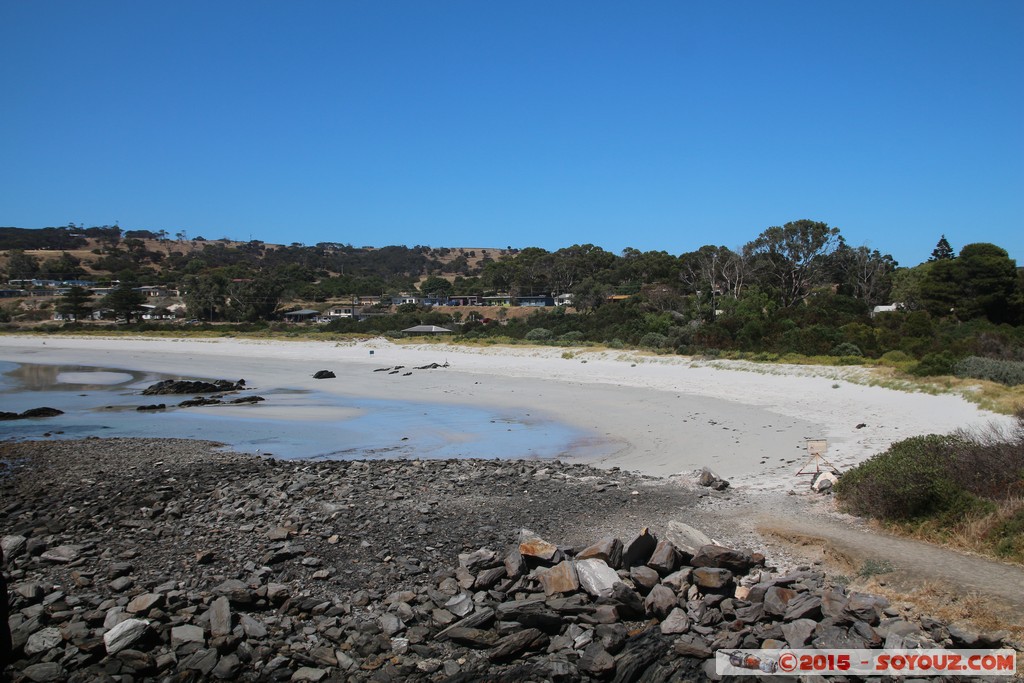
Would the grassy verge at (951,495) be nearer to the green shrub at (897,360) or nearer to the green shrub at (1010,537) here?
the green shrub at (1010,537)

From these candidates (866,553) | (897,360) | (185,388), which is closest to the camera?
(866,553)

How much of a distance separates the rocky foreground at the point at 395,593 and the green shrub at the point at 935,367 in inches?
565

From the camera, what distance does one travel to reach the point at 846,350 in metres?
26.0

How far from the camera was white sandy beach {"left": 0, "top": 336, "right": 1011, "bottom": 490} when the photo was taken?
40.8ft

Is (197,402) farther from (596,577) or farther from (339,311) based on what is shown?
(339,311)

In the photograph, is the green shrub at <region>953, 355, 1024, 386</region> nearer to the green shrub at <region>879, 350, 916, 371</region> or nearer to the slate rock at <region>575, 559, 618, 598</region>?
the green shrub at <region>879, 350, 916, 371</region>

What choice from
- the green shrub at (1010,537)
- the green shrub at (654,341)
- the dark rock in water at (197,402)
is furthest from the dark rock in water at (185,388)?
the green shrub at (1010,537)

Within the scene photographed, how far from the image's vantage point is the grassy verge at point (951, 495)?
6.68 meters

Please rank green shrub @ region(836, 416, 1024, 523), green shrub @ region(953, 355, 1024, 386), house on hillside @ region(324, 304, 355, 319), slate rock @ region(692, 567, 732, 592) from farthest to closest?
house on hillside @ region(324, 304, 355, 319)
green shrub @ region(953, 355, 1024, 386)
green shrub @ region(836, 416, 1024, 523)
slate rock @ region(692, 567, 732, 592)

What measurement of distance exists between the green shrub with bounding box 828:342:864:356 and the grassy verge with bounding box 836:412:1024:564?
18.0m

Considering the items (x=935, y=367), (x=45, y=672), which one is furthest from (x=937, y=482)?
(x=935, y=367)

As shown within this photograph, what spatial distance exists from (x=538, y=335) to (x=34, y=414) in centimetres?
2931

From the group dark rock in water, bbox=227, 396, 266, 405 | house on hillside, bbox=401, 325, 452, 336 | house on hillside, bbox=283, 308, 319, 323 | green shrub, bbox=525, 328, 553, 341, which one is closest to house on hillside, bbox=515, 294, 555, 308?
house on hillside, bbox=283, 308, 319, 323

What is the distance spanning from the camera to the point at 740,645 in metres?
5.22
